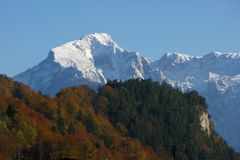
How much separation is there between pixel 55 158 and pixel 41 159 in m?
3.50

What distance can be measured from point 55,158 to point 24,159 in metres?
7.46

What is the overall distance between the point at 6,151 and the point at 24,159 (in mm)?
4782

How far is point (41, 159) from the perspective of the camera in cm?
19800

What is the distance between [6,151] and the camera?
199m

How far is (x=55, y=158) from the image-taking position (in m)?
199

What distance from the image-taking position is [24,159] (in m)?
199

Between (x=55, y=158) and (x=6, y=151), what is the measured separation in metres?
12.0

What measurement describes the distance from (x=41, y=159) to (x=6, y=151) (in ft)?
29.0

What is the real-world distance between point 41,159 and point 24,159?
168 inches
